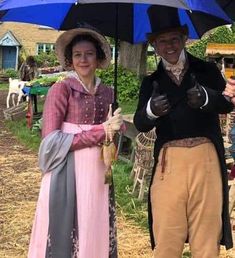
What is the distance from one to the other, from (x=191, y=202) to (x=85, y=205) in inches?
26.2

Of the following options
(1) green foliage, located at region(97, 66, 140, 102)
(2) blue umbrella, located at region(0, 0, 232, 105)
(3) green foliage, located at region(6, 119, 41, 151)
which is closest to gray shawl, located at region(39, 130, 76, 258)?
(2) blue umbrella, located at region(0, 0, 232, 105)

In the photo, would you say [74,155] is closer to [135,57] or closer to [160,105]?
[160,105]

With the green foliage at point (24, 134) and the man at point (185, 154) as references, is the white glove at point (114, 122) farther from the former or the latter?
the green foliage at point (24, 134)

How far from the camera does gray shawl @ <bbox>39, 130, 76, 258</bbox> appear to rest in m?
3.32

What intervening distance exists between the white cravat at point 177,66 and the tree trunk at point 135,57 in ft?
44.6

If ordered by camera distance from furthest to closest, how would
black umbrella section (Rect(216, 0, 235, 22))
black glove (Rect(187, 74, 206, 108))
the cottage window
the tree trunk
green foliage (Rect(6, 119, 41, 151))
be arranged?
the cottage window < the tree trunk < green foliage (Rect(6, 119, 41, 151)) < black umbrella section (Rect(216, 0, 235, 22)) < black glove (Rect(187, 74, 206, 108))

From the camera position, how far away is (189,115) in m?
3.19

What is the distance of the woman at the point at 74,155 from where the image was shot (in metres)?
3.30

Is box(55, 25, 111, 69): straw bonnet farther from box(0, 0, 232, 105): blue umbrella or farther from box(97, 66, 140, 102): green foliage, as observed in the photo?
box(97, 66, 140, 102): green foliage

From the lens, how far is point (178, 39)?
3168 millimetres

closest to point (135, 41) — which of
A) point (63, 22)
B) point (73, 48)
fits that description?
point (63, 22)

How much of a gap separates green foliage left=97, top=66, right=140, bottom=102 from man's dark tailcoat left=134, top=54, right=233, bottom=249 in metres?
11.6

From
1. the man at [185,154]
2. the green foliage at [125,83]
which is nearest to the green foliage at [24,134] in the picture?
the green foliage at [125,83]

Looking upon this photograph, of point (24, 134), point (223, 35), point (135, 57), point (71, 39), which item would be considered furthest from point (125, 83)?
point (71, 39)
